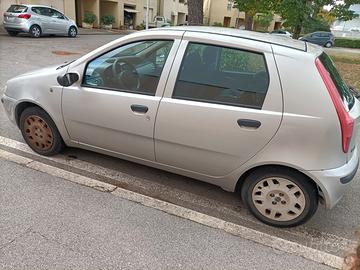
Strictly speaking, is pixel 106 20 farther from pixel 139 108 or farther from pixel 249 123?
pixel 249 123


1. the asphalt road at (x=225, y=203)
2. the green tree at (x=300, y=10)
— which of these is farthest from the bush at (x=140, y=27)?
the asphalt road at (x=225, y=203)

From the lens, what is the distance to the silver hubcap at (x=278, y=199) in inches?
108

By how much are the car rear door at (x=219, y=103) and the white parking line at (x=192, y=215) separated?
1.42 feet

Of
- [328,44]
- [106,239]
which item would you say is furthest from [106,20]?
[106,239]

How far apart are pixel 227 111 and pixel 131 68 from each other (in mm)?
1101

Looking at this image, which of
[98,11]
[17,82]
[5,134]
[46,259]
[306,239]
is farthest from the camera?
[98,11]

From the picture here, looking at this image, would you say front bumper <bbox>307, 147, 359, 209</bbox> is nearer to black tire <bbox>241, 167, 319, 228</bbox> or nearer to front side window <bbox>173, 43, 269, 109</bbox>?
black tire <bbox>241, 167, 319, 228</bbox>

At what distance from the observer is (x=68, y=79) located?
3295mm

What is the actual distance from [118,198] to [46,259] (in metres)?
0.92

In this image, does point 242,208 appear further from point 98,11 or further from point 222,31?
point 98,11

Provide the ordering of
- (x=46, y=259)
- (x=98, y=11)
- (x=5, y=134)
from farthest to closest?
(x=98, y=11) < (x=5, y=134) < (x=46, y=259)

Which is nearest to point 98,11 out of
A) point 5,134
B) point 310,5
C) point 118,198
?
point 310,5

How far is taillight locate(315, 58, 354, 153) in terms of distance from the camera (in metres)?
2.50

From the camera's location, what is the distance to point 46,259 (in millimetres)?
2340
